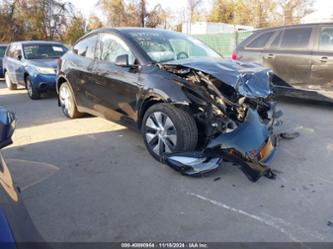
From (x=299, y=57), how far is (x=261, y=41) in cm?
105

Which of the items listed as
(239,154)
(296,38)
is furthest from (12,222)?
(296,38)

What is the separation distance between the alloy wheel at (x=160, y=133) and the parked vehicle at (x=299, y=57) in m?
3.30

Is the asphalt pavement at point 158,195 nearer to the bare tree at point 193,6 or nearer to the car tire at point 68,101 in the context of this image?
the car tire at point 68,101

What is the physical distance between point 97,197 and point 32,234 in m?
1.72

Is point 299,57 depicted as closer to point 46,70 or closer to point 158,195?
point 158,195

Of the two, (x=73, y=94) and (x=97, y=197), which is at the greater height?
(x=73, y=94)

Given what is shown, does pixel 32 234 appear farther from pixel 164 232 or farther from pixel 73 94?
pixel 73 94

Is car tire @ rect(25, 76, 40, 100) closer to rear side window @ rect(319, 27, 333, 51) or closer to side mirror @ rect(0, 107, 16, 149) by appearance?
side mirror @ rect(0, 107, 16, 149)

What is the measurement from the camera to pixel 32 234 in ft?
4.46

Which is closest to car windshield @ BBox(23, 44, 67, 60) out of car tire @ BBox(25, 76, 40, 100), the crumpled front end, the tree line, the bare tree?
car tire @ BBox(25, 76, 40, 100)

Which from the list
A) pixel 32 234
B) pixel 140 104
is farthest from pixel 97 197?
pixel 32 234

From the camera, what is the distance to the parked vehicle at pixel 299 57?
6062mm

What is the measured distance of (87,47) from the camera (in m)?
5.16

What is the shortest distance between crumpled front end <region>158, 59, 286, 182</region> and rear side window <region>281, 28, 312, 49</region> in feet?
11.5
